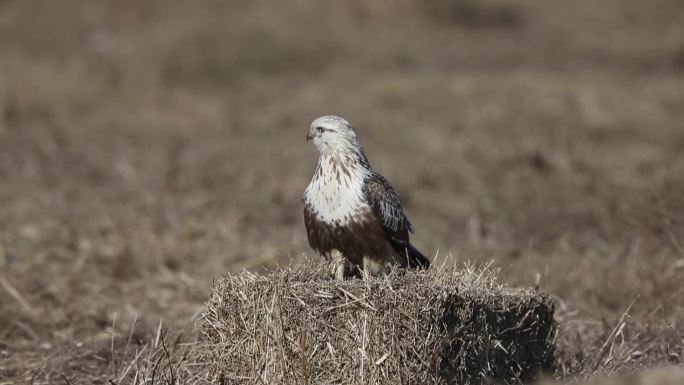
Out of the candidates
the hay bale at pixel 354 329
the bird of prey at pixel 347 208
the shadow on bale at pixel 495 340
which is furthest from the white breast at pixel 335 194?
the shadow on bale at pixel 495 340

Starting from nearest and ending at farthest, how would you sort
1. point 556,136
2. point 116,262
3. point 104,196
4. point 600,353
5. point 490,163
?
point 600,353, point 116,262, point 104,196, point 490,163, point 556,136

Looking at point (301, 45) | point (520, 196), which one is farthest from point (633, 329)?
point (301, 45)

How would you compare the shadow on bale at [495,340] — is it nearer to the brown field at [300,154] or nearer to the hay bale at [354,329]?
the hay bale at [354,329]

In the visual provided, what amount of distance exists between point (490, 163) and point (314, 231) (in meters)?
8.75

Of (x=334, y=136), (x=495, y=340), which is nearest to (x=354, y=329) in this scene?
(x=495, y=340)

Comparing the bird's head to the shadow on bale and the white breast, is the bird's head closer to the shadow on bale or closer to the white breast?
the white breast

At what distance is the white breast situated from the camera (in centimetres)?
725

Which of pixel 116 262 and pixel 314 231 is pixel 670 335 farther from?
pixel 116 262

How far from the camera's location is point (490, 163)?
15.7m

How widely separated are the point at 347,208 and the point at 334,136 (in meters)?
0.52

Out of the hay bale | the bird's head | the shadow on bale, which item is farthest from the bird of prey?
the shadow on bale

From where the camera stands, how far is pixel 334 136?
295 inches

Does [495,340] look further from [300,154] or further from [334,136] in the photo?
[300,154]

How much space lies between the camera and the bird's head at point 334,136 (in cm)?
743
